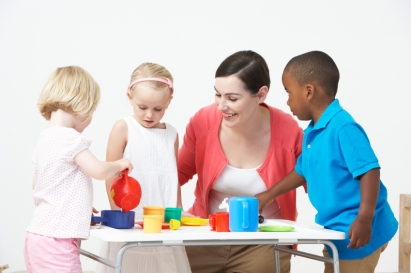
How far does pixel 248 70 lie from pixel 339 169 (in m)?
0.62

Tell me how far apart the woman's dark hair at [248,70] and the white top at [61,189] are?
0.76 meters

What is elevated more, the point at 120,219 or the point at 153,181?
the point at 153,181

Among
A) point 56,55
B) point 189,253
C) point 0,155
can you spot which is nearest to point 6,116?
point 0,155

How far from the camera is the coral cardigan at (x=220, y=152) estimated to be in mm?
2578

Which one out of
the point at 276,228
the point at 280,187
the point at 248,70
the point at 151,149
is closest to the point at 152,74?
the point at 151,149

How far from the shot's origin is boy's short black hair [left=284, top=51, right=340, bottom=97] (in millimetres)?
2180

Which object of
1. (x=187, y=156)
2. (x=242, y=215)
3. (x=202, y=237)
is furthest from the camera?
(x=187, y=156)

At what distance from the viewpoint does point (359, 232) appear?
1.92 meters

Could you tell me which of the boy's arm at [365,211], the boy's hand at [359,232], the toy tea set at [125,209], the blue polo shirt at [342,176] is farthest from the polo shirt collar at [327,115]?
the toy tea set at [125,209]

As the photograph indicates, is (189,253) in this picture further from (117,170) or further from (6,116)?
(6,116)

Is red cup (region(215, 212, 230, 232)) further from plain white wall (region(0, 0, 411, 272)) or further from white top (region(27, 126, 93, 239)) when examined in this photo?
plain white wall (region(0, 0, 411, 272))

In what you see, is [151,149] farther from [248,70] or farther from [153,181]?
[248,70]

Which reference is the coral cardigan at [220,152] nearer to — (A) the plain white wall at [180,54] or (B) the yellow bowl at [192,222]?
(B) the yellow bowl at [192,222]

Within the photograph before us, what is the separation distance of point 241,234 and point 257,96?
82 centimetres
